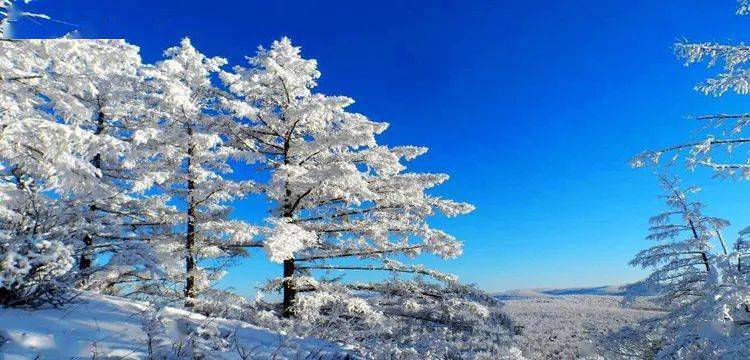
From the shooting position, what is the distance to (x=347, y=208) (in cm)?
1298

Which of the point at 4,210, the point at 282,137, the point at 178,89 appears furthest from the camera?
the point at 282,137

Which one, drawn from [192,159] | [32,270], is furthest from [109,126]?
[32,270]

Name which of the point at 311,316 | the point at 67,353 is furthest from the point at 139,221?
the point at 67,353

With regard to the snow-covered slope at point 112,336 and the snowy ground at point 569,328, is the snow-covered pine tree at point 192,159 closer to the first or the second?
the snow-covered slope at point 112,336

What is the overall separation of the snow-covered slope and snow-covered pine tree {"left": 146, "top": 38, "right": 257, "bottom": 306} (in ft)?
19.5

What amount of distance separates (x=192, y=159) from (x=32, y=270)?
313 inches

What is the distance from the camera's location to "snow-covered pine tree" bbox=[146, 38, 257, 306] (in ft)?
39.0

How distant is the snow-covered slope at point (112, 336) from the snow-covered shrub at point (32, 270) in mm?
232

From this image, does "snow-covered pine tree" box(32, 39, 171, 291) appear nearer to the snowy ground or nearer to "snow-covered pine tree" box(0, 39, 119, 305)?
"snow-covered pine tree" box(0, 39, 119, 305)

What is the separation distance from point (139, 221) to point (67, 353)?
1072 cm

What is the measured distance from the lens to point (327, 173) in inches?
419

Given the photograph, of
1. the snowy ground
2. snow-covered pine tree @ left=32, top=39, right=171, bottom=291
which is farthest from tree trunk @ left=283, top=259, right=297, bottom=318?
the snowy ground

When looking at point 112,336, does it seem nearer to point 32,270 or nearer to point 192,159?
point 32,270

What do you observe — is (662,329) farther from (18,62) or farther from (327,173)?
(18,62)
